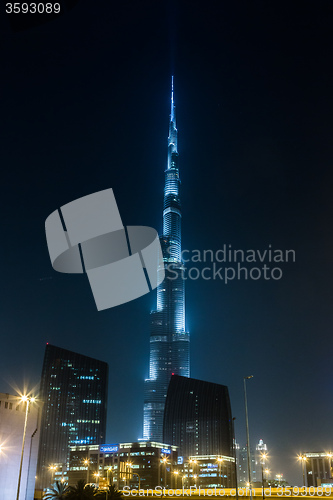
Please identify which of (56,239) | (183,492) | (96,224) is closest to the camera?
(183,492)

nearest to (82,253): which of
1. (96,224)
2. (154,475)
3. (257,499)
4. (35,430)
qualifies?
(96,224)

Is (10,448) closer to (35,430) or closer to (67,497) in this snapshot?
(35,430)

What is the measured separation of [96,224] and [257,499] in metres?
107

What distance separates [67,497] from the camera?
1897 inches

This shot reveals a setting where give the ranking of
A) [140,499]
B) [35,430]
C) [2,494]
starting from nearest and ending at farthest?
[2,494] → [140,499] → [35,430]

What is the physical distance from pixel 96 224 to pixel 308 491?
102724 millimetres

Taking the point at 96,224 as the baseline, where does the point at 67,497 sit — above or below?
below

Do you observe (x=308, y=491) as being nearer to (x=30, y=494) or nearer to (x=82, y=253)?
(x=30, y=494)

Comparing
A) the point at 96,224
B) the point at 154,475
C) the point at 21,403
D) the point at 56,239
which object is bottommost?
the point at 154,475

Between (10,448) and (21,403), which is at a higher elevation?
(21,403)

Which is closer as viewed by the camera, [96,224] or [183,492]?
[183,492]

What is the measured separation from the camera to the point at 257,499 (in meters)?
62.4

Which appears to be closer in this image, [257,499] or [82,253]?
[257,499]

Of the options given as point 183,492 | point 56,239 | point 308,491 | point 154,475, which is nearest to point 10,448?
point 183,492
